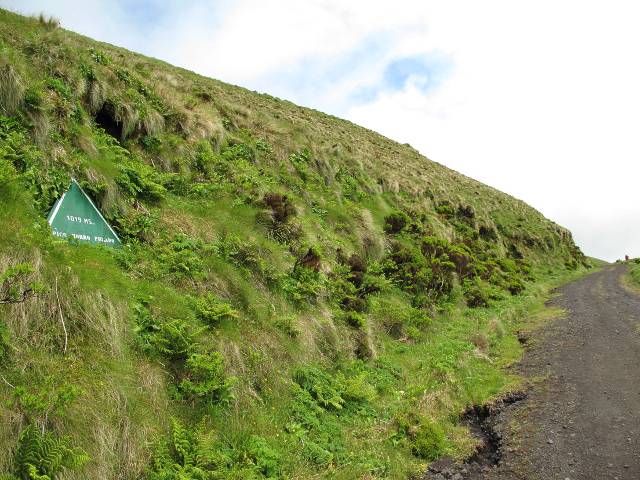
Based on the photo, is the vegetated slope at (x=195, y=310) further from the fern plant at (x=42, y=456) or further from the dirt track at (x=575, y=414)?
the dirt track at (x=575, y=414)

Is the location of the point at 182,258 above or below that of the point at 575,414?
above

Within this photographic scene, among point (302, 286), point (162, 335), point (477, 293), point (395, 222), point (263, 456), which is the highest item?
point (395, 222)

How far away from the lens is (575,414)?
9.31m

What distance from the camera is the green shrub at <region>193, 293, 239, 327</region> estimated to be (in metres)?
7.76

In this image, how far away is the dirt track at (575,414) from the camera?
755 centimetres

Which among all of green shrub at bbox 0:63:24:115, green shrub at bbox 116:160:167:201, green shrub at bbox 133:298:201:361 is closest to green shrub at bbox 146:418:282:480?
green shrub at bbox 133:298:201:361

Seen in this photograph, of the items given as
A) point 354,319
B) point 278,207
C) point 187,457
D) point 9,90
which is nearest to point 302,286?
point 354,319

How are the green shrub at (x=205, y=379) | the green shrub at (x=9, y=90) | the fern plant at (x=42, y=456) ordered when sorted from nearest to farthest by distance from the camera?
the fern plant at (x=42, y=456), the green shrub at (x=205, y=379), the green shrub at (x=9, y=90)

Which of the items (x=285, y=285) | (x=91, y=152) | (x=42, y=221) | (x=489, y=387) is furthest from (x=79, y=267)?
(x=489, y=387)

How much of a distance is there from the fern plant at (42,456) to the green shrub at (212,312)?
3.29m

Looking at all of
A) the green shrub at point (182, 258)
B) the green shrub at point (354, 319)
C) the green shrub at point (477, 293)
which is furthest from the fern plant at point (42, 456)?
the green shrub at point (477, 293)

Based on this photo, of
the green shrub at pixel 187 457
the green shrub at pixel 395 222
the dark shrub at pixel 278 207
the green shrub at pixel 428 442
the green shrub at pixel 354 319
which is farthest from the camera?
the green shrub at pixel 395 222

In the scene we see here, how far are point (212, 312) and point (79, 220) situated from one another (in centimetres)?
295

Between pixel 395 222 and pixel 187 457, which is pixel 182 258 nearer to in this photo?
pixel 187 457
